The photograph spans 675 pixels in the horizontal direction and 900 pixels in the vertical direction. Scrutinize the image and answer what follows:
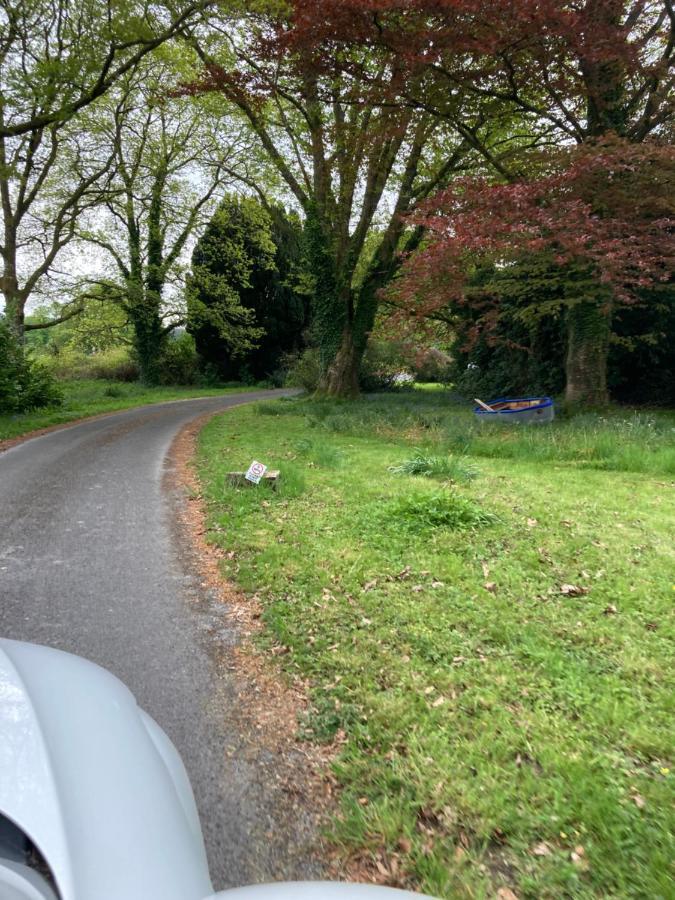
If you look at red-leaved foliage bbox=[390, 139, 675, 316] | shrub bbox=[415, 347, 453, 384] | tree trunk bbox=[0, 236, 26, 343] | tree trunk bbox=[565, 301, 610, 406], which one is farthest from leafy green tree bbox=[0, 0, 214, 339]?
shrub bbox=[415, 347, 453, 384]

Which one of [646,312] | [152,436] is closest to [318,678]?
[152,436]

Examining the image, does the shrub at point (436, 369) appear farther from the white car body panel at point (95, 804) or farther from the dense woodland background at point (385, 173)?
the white car body panel at point (95, 804)

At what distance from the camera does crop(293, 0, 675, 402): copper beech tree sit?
31.5ft

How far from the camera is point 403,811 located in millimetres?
2154

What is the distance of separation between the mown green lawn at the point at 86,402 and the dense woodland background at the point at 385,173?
2.37 feet

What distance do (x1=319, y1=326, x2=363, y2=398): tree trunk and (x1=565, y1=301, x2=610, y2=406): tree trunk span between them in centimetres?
708

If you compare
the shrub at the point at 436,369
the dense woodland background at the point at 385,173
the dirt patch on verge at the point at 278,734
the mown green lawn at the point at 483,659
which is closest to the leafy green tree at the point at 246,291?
the dense woodland background at the point at 385,173

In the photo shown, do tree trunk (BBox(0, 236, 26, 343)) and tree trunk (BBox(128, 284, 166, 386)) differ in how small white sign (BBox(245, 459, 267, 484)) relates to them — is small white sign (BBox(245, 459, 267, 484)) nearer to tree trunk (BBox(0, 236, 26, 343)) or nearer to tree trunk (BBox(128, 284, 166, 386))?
tree trunk (BBox(0, 236, 26, 343))

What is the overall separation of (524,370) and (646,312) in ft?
15.0

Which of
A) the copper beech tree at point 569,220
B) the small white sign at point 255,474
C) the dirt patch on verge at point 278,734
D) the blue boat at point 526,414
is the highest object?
the copper beech tree at point 569,220

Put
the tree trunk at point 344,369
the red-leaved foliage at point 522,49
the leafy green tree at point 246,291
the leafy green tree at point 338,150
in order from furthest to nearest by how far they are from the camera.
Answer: the leafy green tree at point 246,291 → the tree trunk at point 344,369 → the leafy green tree at point 338,150 → the red-leaved foliage at point 522,49

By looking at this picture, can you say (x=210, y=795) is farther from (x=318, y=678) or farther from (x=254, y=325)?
(x=254, y=325)

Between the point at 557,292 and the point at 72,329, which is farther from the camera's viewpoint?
the point at 72,329

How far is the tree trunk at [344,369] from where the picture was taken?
722 inches
